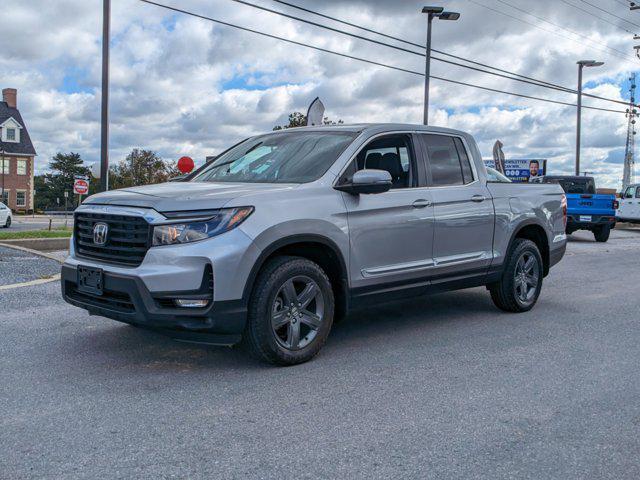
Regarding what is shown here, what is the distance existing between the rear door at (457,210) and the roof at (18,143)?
189 ft

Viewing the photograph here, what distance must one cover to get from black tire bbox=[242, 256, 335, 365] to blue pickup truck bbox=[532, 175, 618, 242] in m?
15.9

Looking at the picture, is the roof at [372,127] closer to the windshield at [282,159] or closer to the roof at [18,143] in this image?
the windshield at [282,159]

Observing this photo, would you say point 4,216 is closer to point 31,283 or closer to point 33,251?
point 33,251

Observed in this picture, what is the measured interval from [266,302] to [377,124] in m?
2.10

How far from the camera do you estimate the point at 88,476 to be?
2.94m

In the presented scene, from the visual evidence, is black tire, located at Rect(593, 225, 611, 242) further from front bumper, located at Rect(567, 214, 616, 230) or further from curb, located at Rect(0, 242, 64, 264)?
curb, located at Rect(0, 242, 64, 264)

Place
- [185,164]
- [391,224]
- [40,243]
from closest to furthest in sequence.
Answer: [391,224] < [40,243] < [185,164]

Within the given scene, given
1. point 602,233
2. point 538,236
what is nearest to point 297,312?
point 538,236

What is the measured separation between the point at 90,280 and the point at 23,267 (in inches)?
220

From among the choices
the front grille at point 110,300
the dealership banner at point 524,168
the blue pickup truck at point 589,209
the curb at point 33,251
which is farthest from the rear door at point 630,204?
the front grille at point 110,300

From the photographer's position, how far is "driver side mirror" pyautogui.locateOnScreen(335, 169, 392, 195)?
4902 mm

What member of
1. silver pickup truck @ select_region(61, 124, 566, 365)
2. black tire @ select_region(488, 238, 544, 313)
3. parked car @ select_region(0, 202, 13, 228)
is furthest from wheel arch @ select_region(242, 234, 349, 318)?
parked car @ select_region(0, 202, 13, 228)

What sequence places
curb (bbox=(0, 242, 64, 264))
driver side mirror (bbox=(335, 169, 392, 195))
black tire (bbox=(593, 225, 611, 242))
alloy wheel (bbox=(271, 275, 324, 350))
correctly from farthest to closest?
black tire (bbox=(593, 225, 611, 242)) → curb (bbox=(0, 242, 64, 264)) → driver side mirror (bbox=(335, 169, 392, 195)) → alloy wheel (bbox=(271, 275, 324, 350))

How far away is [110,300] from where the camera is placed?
14.8 ft
